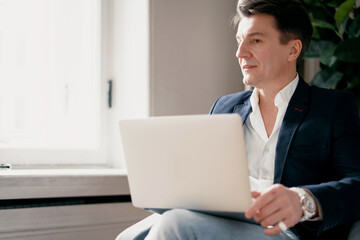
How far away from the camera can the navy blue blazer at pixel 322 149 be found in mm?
1231

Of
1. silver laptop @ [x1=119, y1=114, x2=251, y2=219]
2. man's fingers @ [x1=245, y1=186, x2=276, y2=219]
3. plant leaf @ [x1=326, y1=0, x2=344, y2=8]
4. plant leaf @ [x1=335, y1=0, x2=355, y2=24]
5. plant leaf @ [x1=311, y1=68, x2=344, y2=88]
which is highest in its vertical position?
plant leaf @ [x1=326, y1=0, x2=344, y2=8]

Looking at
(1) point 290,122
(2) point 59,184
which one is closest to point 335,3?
(1) point 290,122

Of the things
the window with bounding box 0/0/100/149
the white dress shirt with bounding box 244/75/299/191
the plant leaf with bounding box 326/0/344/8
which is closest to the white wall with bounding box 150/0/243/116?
the window with bounding box 0/0/100/149

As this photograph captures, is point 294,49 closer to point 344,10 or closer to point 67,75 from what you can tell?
point 344,10

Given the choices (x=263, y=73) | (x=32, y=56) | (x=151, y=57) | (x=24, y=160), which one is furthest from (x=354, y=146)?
(x=32, y=56)

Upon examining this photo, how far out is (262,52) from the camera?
4.80ft

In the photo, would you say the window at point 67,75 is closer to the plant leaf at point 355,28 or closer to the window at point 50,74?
the window at point 50,74

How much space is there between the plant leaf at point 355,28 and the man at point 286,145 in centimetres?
55

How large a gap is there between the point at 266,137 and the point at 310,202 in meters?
0.35

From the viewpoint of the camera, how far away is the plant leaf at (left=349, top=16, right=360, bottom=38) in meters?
1.98

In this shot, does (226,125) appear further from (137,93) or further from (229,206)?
(137,93)

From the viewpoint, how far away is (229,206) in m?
1.04

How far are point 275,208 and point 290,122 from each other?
0.39 metres

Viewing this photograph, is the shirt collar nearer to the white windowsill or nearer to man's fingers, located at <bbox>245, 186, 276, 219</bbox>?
man's fingers, located at <bbox>245, 186, 276, 219</bbox>
